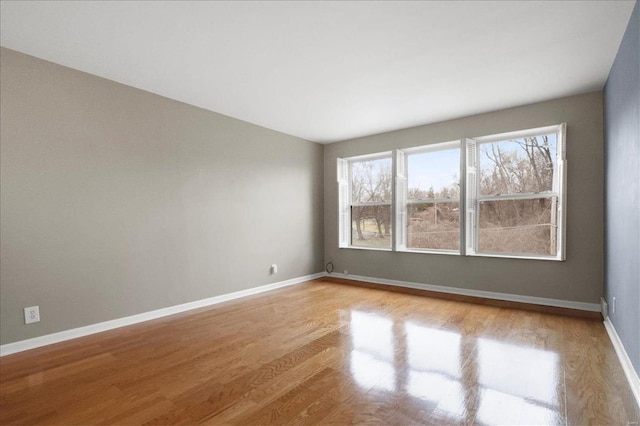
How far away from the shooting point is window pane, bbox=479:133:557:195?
393 cm

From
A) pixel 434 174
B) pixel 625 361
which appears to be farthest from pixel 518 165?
pixel 625 361

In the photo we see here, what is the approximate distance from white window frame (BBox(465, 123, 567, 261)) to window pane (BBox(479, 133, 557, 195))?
2.3 inches

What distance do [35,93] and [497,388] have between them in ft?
14.0

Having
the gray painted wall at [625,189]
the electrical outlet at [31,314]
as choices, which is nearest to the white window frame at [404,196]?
the gray painted wall at [625,189]

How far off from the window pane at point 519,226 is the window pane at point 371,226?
4.80 ft

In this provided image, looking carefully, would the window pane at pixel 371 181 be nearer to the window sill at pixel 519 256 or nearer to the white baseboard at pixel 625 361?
the window sill at pixel 519 256

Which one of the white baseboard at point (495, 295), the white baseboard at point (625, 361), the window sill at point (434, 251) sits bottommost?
the white baseboard at point (495, 295)

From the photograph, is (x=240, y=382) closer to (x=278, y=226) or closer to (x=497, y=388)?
(x=497, y=388)

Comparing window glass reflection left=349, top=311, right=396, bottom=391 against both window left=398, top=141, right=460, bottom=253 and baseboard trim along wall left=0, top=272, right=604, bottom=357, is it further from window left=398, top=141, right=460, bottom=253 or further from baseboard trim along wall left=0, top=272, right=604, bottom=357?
window left=398, top=141, right=460, bottom=253

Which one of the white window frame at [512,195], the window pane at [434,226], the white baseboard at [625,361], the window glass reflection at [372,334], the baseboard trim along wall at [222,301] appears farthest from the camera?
the window pane at [434,226]

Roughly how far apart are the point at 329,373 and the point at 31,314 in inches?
103

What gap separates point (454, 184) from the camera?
462 cm

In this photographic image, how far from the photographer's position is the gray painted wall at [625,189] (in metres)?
2.01

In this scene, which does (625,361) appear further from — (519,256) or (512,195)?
(512,195)
